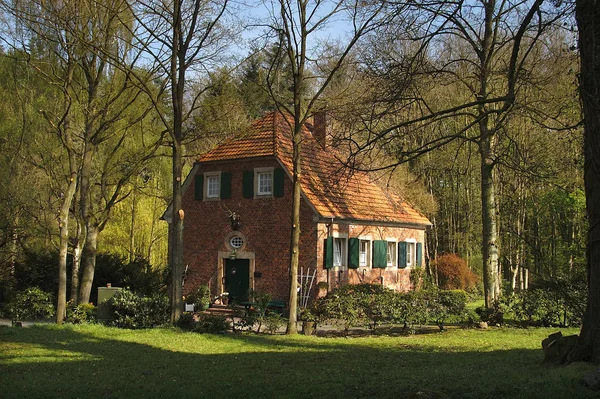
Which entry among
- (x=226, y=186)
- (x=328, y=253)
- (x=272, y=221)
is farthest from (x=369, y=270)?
(x=226, y=186)

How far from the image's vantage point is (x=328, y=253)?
2462cm

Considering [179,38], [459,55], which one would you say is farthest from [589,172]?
[179,38]

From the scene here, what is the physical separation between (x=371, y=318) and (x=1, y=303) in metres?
13.0

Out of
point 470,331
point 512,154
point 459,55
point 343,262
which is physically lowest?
point 470,331

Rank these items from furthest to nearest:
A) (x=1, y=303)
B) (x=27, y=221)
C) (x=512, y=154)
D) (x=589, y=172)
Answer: (x=27, y=221)
(x=1, y=303)
(x=512, y=154)
(x=589, y=172)

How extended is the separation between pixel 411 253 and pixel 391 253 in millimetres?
2070

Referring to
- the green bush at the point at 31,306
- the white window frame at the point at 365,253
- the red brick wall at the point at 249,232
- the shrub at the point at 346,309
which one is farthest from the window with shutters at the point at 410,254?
the green bush at the point at 31,306

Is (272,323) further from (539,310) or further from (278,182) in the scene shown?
(278,182)

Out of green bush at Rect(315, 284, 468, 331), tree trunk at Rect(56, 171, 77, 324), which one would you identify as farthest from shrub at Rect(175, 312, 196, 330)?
green bush at Rect(315, 284, 468, 331)

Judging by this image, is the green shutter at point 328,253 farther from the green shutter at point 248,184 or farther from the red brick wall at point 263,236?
the green shutter at point 248,184

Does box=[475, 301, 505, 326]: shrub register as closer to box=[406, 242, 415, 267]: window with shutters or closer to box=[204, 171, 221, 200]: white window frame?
box=[406, 242, 415, 267]: window with shutters

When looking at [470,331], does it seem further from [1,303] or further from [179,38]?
[1,303]

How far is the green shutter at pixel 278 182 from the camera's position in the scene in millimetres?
25484

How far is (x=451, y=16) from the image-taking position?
988cm
